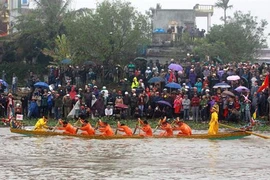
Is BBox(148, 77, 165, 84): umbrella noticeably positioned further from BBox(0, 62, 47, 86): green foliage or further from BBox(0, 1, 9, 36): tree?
BBox(0, 1, 9, 36): tree

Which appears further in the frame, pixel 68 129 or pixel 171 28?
pixel 171 28

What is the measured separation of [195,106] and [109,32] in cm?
1228

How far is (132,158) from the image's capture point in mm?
24766

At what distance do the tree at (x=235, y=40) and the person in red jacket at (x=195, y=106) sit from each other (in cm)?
1857

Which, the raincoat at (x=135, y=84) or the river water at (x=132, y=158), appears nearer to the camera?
the river water at (x=132, y=158)

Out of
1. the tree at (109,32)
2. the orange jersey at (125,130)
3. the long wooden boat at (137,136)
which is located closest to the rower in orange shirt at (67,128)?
the long wooden boat at (137,136)

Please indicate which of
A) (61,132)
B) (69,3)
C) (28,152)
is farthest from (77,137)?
(69,3)

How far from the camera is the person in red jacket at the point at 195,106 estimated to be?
A: 113 feet

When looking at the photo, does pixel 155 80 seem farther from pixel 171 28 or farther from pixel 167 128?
pixel 171 28

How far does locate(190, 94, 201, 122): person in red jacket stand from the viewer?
34.5m

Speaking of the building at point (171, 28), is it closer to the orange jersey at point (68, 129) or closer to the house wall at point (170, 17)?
the house wall at point (170, 17)

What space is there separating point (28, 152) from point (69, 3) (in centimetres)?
2836

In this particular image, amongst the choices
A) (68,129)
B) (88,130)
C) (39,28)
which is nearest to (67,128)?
(68,129)

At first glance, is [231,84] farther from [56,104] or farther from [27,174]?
[27,174]
